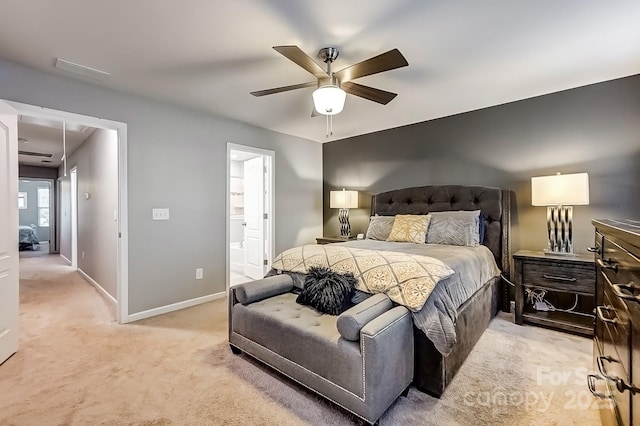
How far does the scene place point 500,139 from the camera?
3.57 m

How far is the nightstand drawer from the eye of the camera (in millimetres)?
2680

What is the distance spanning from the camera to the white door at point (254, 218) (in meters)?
4.83

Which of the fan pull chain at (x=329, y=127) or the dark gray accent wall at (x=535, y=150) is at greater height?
the fan pull chain at (x=329, y=127)

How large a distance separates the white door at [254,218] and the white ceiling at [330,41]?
1781 mm

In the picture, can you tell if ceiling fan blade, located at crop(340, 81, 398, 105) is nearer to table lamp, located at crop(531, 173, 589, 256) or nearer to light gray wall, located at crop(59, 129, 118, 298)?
table lamp, located at crop(531, 173, 589, 256)

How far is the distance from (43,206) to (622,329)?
46.6 ft

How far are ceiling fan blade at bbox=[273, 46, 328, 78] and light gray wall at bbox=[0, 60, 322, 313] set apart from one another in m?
2.16

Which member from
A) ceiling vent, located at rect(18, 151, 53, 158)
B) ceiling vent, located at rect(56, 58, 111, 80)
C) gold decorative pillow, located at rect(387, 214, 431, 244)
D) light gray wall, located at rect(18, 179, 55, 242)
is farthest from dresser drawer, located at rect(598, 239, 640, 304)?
light gray wall, located at rect(18, 179, 55, 242)

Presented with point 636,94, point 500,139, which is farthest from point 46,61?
point 636,94

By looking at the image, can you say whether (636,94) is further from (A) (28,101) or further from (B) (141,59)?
(A) (28,101)

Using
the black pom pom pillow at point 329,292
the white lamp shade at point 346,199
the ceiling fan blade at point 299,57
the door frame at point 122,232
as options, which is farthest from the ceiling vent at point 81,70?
the white lamp shade at point 346,199

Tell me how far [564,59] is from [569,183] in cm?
108

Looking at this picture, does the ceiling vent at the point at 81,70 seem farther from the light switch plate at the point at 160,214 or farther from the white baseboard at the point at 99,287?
the white baseboard at the point at 99,287

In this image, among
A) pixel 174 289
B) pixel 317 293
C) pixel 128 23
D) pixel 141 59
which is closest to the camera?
pixel 128 23
